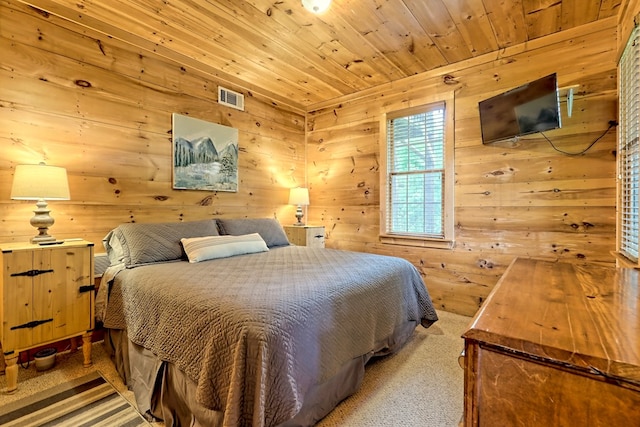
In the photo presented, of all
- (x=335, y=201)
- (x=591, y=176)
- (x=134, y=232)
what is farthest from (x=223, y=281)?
(x=591, y=176)

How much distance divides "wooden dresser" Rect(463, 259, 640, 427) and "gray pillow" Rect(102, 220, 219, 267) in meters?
2.32

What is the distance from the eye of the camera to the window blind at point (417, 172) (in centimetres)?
335

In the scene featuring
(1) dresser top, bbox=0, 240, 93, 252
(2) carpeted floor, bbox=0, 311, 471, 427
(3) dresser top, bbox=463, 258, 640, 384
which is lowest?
(2) carpeted floor, bbox=0, 311, 471, 427

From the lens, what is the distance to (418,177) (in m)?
3.51

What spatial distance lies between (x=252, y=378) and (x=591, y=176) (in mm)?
2970

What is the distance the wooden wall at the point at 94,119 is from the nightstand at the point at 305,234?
0.81m

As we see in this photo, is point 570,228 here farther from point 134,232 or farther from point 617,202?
point 134,232

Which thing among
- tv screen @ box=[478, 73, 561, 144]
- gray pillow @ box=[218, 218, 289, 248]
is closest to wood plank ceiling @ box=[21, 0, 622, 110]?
tv screen @ box=[478, 73, 561, 144]

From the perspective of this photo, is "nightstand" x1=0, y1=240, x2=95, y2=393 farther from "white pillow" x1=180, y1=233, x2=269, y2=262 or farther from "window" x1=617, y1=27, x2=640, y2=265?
"window" x1=617, y1=27, x2=640, y2=265

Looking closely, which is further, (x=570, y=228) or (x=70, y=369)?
(x=570, y=228)

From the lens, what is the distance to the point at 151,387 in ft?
5.33

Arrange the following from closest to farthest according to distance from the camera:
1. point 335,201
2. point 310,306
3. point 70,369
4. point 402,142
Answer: point 310,306 < point 70,369 < point 402,142 < point 335,201

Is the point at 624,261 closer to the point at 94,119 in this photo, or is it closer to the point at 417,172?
the point at 417,172

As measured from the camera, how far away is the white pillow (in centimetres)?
245
